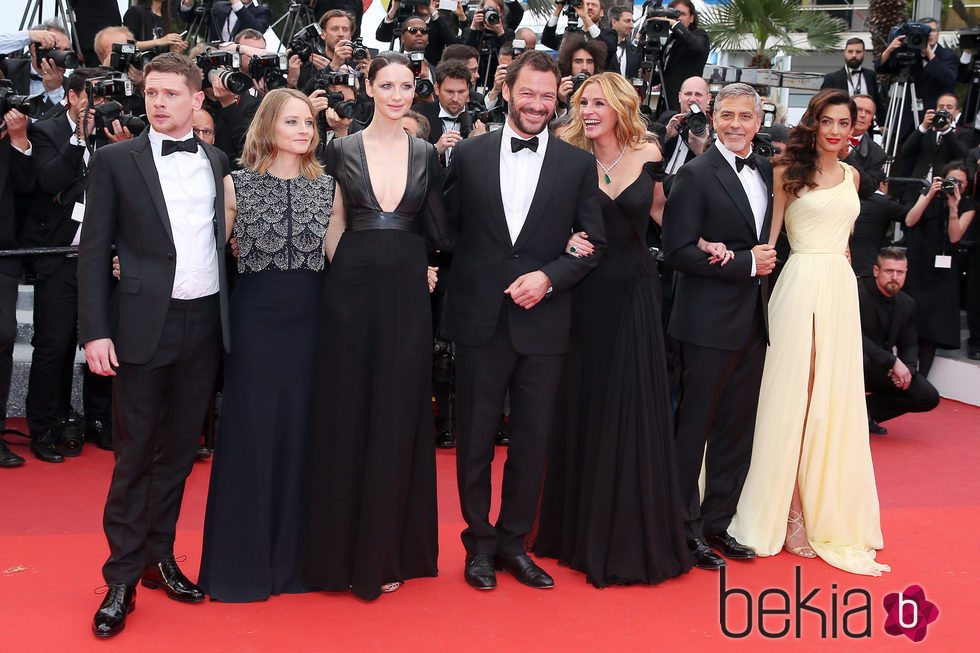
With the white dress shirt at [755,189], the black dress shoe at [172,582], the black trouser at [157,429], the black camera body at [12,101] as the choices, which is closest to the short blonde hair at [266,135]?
the black trouser at [157,429]

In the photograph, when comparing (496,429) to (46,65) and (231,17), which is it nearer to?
(46,65)

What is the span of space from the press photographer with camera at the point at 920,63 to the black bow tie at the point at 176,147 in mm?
7159

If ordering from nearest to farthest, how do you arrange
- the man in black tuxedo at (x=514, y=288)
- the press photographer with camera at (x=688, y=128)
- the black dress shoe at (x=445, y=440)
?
the man in black tuxedo at (x=514, y=288) < the press photographer with camera at (x=688, y=128) < the black dress shoe at (x=445, y=440)

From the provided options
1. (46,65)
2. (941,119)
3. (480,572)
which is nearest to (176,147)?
(480,572)

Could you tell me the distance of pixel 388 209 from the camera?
3.62 m

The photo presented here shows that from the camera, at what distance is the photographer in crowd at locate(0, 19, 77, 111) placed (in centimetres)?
597

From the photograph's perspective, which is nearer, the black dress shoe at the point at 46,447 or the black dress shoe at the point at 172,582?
the black dress shoe at the point at 172,582

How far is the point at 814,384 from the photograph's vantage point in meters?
4.32

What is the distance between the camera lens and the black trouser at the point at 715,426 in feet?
13.5

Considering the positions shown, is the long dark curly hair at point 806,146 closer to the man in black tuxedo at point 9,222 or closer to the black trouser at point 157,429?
the black trouser at point 157,429

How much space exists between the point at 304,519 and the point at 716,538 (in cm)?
174

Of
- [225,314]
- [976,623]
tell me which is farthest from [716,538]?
[225,314]

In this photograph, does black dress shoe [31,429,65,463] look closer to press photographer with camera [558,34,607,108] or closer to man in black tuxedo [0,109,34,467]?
man in black tuxedo [0,109,34,467]

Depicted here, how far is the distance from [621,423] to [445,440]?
2.22 meters
